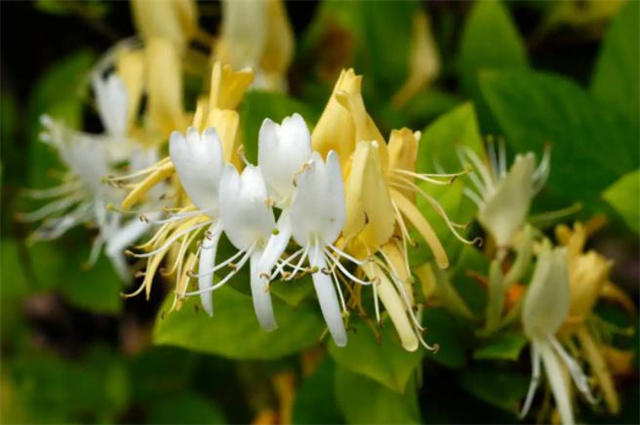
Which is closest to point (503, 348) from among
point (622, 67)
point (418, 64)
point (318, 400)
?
point (318, 400)

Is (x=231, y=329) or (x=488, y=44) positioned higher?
(x=488, y=44)

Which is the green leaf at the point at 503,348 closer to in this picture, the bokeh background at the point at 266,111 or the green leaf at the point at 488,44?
the bokeh background at the point at 266,111

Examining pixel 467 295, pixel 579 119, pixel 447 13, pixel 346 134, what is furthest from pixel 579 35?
pixel 346 134

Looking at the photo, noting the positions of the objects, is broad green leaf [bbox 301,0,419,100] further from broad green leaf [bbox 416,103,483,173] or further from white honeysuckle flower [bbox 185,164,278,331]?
white honeysuckle flower [bbox 185,164,278,331]

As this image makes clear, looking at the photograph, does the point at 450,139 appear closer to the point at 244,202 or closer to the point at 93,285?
the point at 244,202

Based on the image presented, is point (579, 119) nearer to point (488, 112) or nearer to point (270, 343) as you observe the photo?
point (488, 112)

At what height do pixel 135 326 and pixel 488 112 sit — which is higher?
pixel 488 112
